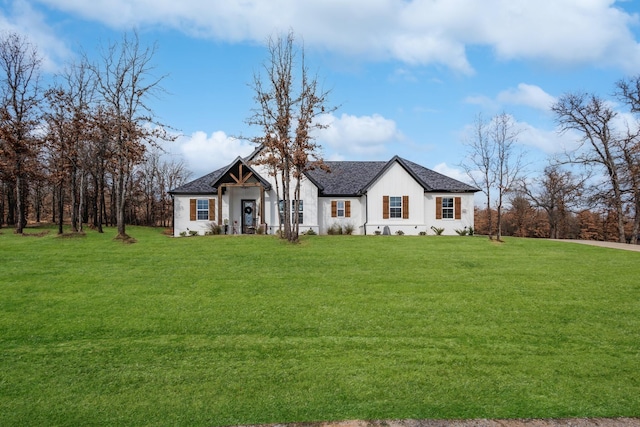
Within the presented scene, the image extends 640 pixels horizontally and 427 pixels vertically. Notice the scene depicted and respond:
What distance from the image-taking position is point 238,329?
25.9 feet

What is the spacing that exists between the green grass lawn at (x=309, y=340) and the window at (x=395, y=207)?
12912mm

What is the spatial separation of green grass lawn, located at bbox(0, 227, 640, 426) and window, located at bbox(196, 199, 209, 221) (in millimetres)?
13521

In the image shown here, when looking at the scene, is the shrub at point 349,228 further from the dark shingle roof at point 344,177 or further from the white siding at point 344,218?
the dark shingle roof at point 344,177

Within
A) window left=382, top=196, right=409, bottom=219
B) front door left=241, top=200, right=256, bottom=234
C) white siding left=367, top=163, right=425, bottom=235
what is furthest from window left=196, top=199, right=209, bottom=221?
window left=382, top=196, right=409, bottom=219

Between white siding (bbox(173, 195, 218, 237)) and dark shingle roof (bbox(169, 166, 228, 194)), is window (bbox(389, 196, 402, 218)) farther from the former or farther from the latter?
white siding (bbox(173, 195, 218, 237))

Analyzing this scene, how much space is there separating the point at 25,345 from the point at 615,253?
20385mm

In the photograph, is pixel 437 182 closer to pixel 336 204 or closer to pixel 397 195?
pixel 397 195

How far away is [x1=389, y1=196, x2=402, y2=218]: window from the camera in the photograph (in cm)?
2647

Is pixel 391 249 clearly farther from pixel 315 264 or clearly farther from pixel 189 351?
pixel 189 351

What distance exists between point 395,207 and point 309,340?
20013mm

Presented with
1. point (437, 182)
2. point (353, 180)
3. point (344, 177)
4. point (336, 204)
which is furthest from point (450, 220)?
point (344, 177)

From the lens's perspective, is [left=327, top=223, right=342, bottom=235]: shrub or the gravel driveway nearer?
the gravel driveway

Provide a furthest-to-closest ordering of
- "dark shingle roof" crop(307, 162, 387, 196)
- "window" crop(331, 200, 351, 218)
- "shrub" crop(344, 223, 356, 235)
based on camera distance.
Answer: "dark shingle roof" crop(307, 162, 387, 196)
"window" crop(331, 200, 351, 218)
"shrub" crop(344, 223, 356, 235)

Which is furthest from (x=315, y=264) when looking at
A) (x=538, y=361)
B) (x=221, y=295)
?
(x=538, y=361)
